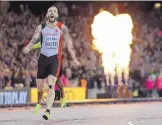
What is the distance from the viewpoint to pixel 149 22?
87.1ft

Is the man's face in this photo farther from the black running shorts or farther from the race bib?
the black running shorts

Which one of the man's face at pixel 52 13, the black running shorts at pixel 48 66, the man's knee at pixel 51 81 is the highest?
the man's face at pixel 52 13

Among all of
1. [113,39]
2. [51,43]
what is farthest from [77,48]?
[51,43]

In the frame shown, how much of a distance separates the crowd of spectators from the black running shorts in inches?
331

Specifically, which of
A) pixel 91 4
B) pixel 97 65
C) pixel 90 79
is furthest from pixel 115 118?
pixel 91 4

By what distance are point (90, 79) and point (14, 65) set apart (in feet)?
10.2

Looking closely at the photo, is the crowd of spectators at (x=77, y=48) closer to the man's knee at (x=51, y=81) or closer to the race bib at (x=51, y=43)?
the man's knee at (x=51, y=81)

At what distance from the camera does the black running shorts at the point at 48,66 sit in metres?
10.5

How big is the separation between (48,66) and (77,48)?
13.4 metres

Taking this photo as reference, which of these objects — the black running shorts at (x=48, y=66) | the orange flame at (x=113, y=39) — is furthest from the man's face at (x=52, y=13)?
the orange flame at (x=113, y=39)

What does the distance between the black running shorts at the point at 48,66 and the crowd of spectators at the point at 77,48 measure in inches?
331

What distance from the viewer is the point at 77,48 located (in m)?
23.9

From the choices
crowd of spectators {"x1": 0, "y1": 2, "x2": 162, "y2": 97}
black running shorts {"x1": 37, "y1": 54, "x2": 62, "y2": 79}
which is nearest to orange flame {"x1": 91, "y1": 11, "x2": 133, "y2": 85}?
crowd of spectators {"x1": 0, "y1": 2, "x2": 162, "y2": 97}

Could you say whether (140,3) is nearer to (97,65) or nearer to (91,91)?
(97,65)
